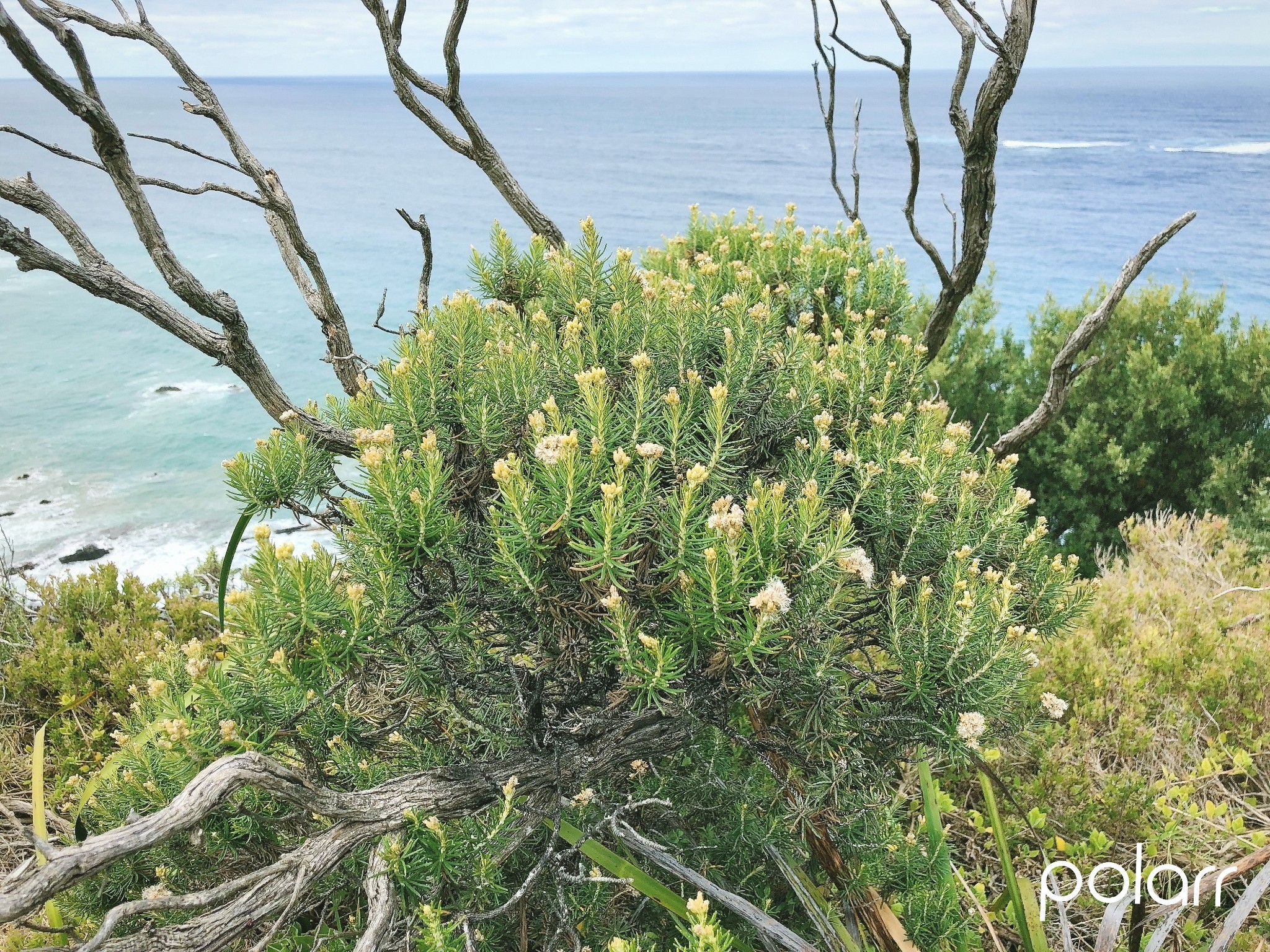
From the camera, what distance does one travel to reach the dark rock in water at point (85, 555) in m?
9.61

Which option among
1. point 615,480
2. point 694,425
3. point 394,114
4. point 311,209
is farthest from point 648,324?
point 394,114

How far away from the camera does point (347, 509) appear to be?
1.69 metres

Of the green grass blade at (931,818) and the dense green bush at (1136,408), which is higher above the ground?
the green grass blade at (931,818)

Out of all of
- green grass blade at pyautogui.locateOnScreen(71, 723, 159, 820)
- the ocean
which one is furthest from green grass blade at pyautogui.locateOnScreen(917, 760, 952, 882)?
the ocean

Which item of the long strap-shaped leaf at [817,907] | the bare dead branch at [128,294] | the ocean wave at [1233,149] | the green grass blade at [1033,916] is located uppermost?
the ocean wave at [1233,149]

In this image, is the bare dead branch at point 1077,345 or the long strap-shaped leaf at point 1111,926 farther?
the bare dead branch at point 1077,345

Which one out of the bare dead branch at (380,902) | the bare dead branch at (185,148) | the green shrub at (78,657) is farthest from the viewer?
the green shrub at (78,657)

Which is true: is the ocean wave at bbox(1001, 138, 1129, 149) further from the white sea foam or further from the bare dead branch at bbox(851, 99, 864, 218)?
the white sea foam

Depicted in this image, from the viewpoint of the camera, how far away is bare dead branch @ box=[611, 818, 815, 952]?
81.3 inches

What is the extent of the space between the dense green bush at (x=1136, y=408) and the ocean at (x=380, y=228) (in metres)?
4.34

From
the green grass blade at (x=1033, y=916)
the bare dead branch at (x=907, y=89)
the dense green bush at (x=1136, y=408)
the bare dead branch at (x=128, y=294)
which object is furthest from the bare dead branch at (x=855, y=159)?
the green grass blade at (x=1033, y=916)

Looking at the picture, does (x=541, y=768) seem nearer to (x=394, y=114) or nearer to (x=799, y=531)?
(x=799, y=531)

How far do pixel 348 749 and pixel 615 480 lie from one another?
1.24m

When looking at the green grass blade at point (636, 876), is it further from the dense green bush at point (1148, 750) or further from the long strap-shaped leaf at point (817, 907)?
the dense green bush at point (1148, 750)
